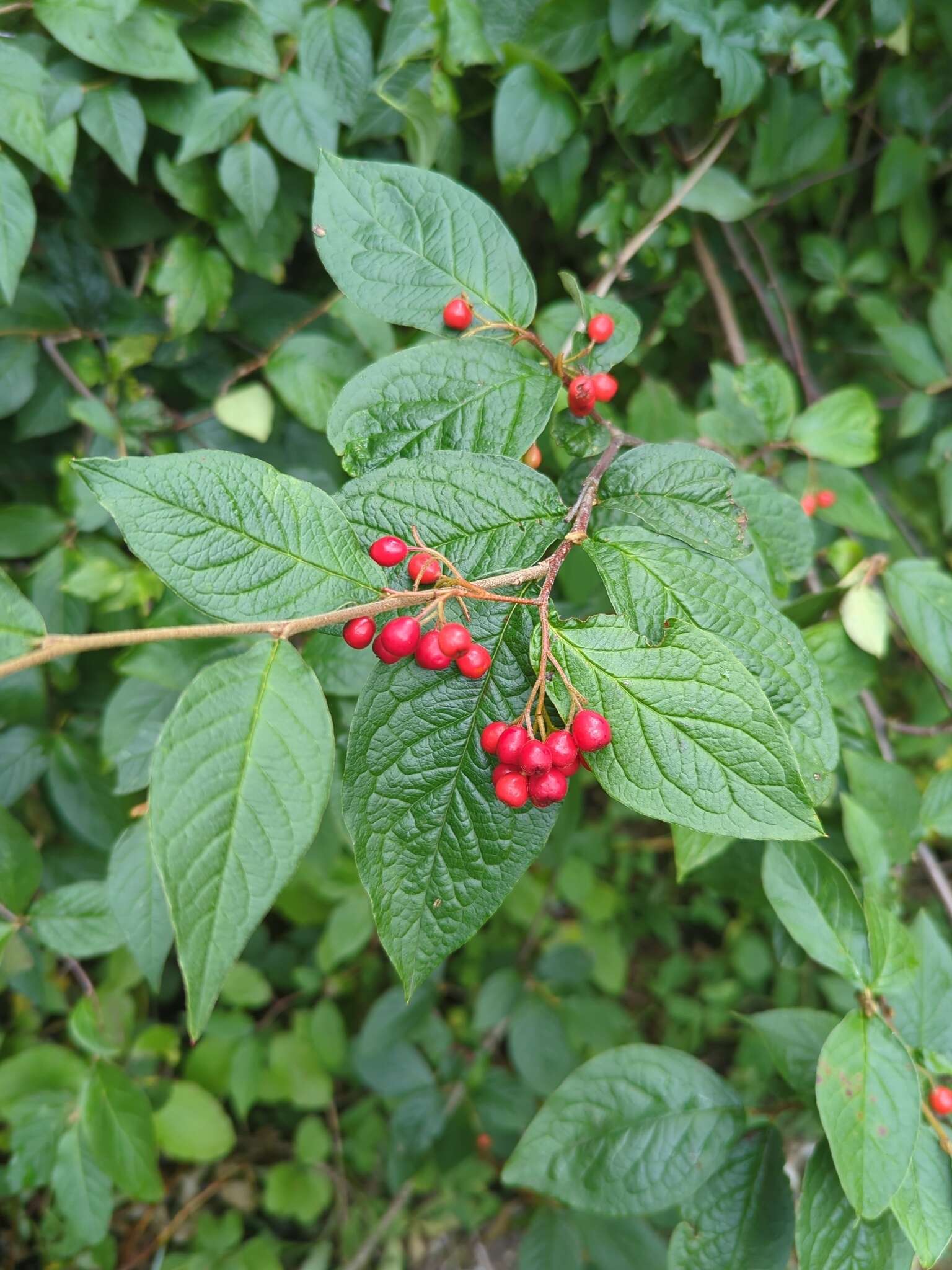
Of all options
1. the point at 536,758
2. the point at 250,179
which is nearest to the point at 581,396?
the point at 536,758

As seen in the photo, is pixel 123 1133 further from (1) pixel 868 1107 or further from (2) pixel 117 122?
(2) pixel 117 122

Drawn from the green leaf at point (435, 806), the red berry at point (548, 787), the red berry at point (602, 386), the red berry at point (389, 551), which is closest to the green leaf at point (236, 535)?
the red berry at point (389, 551)

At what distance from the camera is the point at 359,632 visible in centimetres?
76

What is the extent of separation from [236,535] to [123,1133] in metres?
1.23

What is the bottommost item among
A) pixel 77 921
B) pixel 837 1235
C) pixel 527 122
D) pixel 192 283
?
pixel 77 921

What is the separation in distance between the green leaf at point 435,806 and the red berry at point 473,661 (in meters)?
0.06

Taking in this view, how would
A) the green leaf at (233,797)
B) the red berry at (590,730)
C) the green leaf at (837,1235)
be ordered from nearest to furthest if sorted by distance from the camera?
the green leaf at (233,797) < the red berry at (590,730) < the green leaf at (837,1235)

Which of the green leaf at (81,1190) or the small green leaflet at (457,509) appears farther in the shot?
the green leaf at (81,1190)

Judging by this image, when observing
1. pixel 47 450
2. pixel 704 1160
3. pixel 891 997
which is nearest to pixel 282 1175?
pixel 704 1160

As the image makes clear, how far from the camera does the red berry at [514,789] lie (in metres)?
0.74

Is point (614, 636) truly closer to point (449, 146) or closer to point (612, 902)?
point (449, 146)

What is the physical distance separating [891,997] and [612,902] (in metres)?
1.54

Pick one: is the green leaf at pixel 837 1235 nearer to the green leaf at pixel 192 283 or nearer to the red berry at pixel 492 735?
the red berry at pixel 492 735

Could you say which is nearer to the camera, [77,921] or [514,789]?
[514,789]
